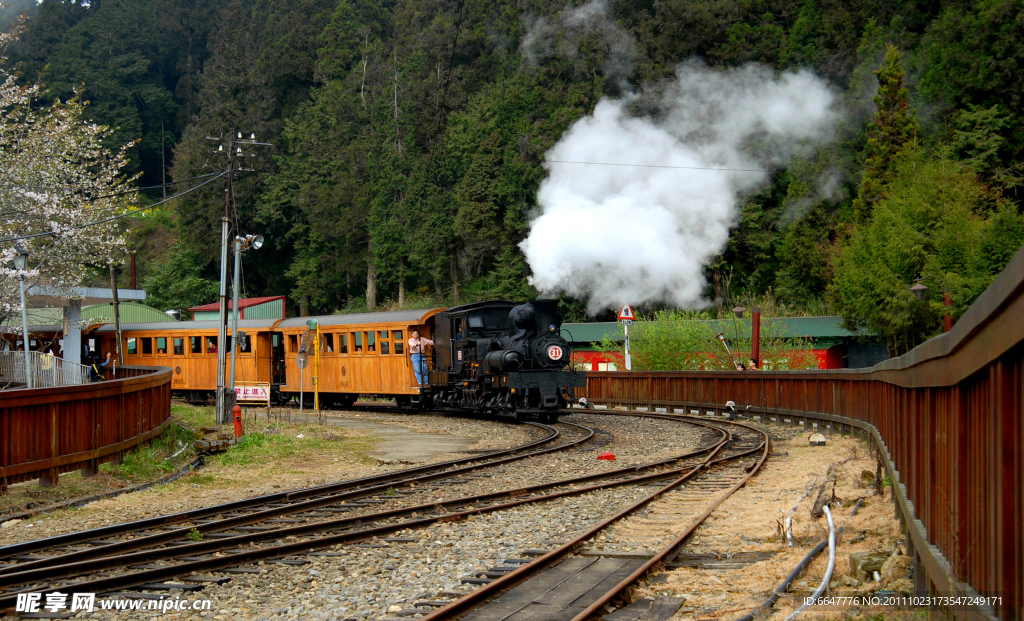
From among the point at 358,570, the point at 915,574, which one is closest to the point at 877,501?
the point at 915,574

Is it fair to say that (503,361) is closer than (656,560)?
No

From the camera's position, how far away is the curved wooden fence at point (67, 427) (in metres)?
10.2

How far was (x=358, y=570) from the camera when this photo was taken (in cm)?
733

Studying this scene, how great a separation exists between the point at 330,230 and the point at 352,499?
1978 inches

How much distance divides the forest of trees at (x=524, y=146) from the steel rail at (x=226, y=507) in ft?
55.4

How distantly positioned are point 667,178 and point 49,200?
24.5 meters

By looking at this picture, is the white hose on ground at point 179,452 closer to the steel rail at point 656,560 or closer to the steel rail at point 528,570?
the steel rail at point 528,570

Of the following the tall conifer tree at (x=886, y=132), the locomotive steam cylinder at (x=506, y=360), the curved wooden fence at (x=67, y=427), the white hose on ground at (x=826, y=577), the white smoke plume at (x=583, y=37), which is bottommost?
the white hose on ground at (x=826, y=577)

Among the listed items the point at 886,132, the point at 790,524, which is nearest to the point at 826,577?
the point at 790,524

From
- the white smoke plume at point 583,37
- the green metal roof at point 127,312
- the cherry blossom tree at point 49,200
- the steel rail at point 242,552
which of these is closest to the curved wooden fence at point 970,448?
the steel rail at point 242,552

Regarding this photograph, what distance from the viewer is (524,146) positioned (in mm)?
47875

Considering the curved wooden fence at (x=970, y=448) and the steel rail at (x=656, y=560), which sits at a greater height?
the curved wooden fence at (x=970, y=448)

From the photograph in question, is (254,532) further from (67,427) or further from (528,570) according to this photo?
(67,427)

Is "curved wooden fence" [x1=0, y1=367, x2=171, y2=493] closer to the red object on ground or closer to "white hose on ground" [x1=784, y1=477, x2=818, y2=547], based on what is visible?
the red object on ground
